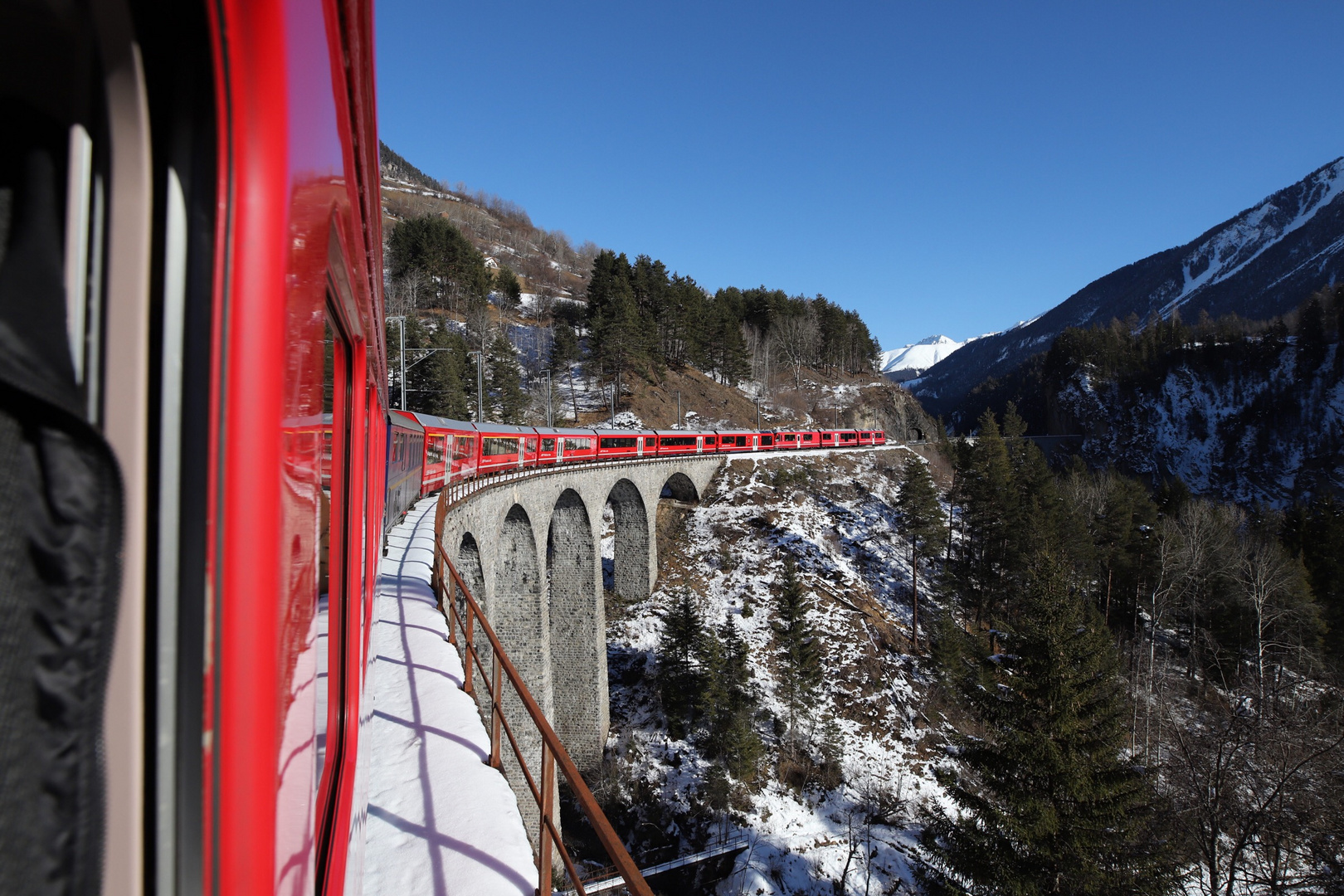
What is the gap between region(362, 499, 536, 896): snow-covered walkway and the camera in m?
2.75

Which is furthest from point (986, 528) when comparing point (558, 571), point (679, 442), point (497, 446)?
point (497, 446)

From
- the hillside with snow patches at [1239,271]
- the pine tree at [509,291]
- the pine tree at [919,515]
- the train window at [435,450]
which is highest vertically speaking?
the hillside with snow patches at [1239,271]

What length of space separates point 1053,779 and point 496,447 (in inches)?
604

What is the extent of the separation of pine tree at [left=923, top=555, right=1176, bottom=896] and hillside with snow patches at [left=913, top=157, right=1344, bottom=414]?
386 ft

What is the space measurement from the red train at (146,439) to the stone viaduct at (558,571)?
836 centimetres

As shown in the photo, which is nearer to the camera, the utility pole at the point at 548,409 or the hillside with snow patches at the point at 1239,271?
the utility pole at the point at 548,409

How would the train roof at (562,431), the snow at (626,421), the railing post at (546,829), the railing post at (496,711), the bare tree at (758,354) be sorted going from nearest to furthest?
the railing post at (546,829), the railing post at (496,711), the train roof at (562,431), the snow at (626,421), the bare tree at (758,354)

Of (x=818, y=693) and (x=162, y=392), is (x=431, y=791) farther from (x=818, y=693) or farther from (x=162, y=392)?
(x=818, y=693)

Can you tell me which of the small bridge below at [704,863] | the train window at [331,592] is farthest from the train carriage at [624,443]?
the train window at [331,592]

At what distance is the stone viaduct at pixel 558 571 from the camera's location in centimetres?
1263

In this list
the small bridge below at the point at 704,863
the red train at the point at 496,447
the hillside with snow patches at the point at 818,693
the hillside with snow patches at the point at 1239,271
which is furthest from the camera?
the hillside with snow patches at the point at 1239,271

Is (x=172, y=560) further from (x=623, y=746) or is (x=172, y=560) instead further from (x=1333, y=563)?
(x=1333, y=563)

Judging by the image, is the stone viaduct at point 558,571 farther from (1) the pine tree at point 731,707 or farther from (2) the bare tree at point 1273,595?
(2) the bare tree at point 1273,595

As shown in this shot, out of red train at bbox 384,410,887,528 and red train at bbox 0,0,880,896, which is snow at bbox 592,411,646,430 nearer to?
red train at bbox 384,410,887,528
